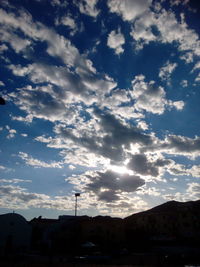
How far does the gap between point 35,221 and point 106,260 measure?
39.3 meters

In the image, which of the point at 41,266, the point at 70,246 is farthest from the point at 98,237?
the point at 41,266

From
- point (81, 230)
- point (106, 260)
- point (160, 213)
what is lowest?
point (106, 260)

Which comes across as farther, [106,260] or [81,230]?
[81,230]

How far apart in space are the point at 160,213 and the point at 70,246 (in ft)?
98.0

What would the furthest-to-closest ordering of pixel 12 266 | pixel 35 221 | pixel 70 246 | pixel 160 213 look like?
pixel 160 213 < pixel 35 221 < pixel 70 246 < pixel 12 266

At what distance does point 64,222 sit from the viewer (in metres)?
52.2

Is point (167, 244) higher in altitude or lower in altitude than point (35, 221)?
lower

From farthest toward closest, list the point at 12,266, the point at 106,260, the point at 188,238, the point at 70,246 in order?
the point at 188,238 < the point at 70,246 < the point at 106,260 < the point at 12,266

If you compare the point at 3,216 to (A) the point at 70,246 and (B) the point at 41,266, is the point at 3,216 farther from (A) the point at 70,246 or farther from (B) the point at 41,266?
(B) the point at 41,266

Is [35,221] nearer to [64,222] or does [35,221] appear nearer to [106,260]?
[64,222]

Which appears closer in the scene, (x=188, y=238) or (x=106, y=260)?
(x=106, y=260)

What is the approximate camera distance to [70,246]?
46.3 m

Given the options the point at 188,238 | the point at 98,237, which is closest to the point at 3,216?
the point at 98,237

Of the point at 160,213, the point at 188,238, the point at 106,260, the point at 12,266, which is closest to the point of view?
the point at 12,266
